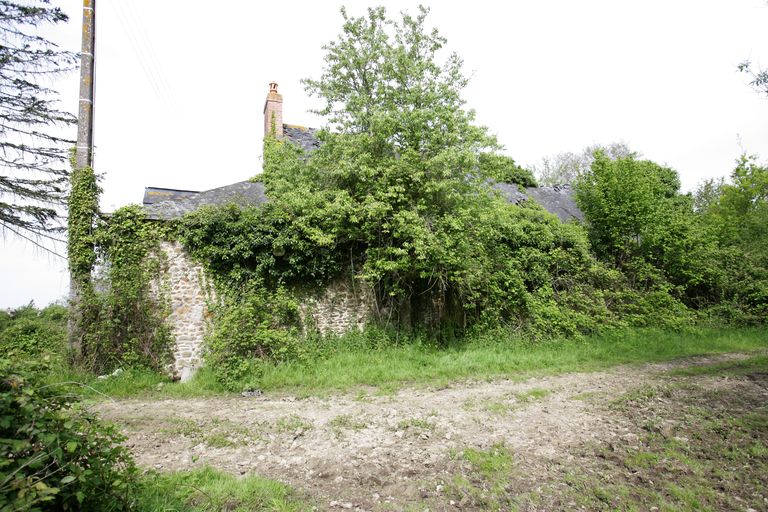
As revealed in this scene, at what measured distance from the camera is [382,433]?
515 cm

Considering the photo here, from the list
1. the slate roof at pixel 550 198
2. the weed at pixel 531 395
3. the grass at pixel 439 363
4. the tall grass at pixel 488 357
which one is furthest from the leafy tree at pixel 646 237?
the weed at pixel 531 395

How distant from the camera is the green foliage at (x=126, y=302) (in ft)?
27.4

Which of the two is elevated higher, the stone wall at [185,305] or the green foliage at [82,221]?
the green foliage at [82,221]

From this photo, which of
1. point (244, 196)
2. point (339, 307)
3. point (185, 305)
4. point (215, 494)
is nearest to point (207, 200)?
point (244, 196)

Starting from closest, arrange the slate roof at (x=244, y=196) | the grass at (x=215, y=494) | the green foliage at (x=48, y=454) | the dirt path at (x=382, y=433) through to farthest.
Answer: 1. the green foliage at (x=48, y=454)
2. the grass at (x=215, y=494)
3. the dirt path at (x=382, y=433)
4. the slate roof at (x=244, y=196)

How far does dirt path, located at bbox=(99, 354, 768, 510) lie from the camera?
3.96 meters

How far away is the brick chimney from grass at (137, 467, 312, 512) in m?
14.3

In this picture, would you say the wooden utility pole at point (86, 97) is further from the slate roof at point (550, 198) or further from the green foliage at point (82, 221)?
the slate roof at point (550, 198)

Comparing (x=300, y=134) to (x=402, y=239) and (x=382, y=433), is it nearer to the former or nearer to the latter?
(x=402, y=239)

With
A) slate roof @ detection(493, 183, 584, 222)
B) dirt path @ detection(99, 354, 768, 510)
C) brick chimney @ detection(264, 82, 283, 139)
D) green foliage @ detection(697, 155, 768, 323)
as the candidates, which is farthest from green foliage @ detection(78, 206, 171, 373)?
green foliage @ detection(697, 155, 768, 323)

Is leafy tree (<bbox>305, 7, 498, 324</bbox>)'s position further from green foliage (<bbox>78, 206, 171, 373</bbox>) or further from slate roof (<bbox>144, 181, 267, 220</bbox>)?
green foliage (<bbox>78, 206, 171, 373</bbox>)

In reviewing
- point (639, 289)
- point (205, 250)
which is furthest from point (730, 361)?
point (205, 250)

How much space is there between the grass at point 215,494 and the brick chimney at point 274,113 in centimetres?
1435

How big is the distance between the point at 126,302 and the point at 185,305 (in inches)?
46.3
